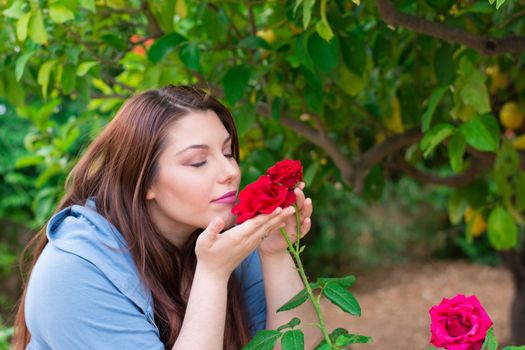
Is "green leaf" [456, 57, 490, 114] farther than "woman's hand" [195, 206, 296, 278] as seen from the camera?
Yes

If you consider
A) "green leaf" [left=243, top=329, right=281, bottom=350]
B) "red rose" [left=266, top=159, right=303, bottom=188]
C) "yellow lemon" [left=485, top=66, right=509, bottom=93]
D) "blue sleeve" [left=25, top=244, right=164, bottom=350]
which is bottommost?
"blue sleeve" [left=25, top=244, right=164, bottom=350]

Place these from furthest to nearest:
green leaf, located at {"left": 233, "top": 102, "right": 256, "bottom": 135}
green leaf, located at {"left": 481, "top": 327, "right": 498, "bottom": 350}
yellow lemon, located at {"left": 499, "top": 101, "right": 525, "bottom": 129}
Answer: yellow lemon, located at {"left": 499, "top": 101, "right": 525, "bottom": 129} → green leaf, located at {"left": 233, "top": 102, "right": 256, "bottom": 135} → green leaf, located at {"left": 481, "top": 327, "right": 498, "bottom": 350}

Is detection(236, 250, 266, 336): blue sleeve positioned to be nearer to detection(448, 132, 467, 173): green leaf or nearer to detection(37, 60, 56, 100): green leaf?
detection(448, 132, 467, 173): green leaf

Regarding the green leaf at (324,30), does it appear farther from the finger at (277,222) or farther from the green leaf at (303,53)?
the finger at (277,222)

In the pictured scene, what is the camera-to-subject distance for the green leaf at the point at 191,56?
1.63 meters

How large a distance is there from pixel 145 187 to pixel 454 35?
2.30 ft

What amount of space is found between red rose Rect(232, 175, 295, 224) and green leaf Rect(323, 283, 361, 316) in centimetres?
15

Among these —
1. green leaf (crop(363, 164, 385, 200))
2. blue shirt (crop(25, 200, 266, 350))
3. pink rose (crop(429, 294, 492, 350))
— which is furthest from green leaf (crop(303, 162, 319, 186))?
pink rose (crop(429, 294, 492, 350))

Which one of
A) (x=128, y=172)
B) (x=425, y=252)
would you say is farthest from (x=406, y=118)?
(x=425, y=252)

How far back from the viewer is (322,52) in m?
1.55

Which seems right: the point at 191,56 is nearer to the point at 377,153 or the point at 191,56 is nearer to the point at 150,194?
the point at 150,194

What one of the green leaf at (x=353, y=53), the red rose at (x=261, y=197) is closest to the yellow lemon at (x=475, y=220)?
the green leaf at (x=353, y=53)

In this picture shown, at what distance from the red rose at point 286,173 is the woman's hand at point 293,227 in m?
0.08

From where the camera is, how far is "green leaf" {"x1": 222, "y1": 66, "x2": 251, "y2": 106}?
166 cm
